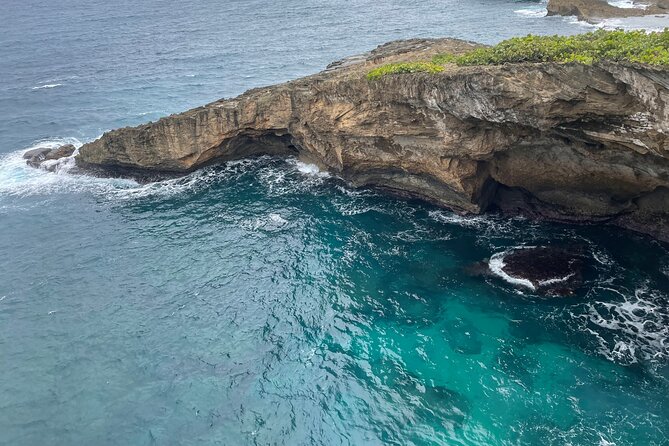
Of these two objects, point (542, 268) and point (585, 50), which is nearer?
point (585, 50)

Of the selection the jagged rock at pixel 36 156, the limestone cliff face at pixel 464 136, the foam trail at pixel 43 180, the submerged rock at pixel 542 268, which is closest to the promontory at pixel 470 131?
the limestone cliff face at pixel 464 136

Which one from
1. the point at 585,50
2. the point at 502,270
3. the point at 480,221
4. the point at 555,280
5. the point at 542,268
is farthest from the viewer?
the point at 480,221

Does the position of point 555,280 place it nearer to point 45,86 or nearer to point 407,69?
point 407,69

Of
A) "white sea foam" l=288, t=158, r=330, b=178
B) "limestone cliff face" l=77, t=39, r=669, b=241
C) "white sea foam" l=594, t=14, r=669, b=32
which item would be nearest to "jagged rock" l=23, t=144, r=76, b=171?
"limestone cliff face" l=77, t=39, r=669, b=241

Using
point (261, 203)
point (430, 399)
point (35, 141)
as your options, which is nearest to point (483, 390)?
point (430, 399)

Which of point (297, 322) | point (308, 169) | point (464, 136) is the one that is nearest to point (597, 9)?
point (308, 169)

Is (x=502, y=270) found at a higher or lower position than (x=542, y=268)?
lower

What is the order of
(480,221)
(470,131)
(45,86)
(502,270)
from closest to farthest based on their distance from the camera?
(502,270) < (470,131) < (480,221) < (45,86)
